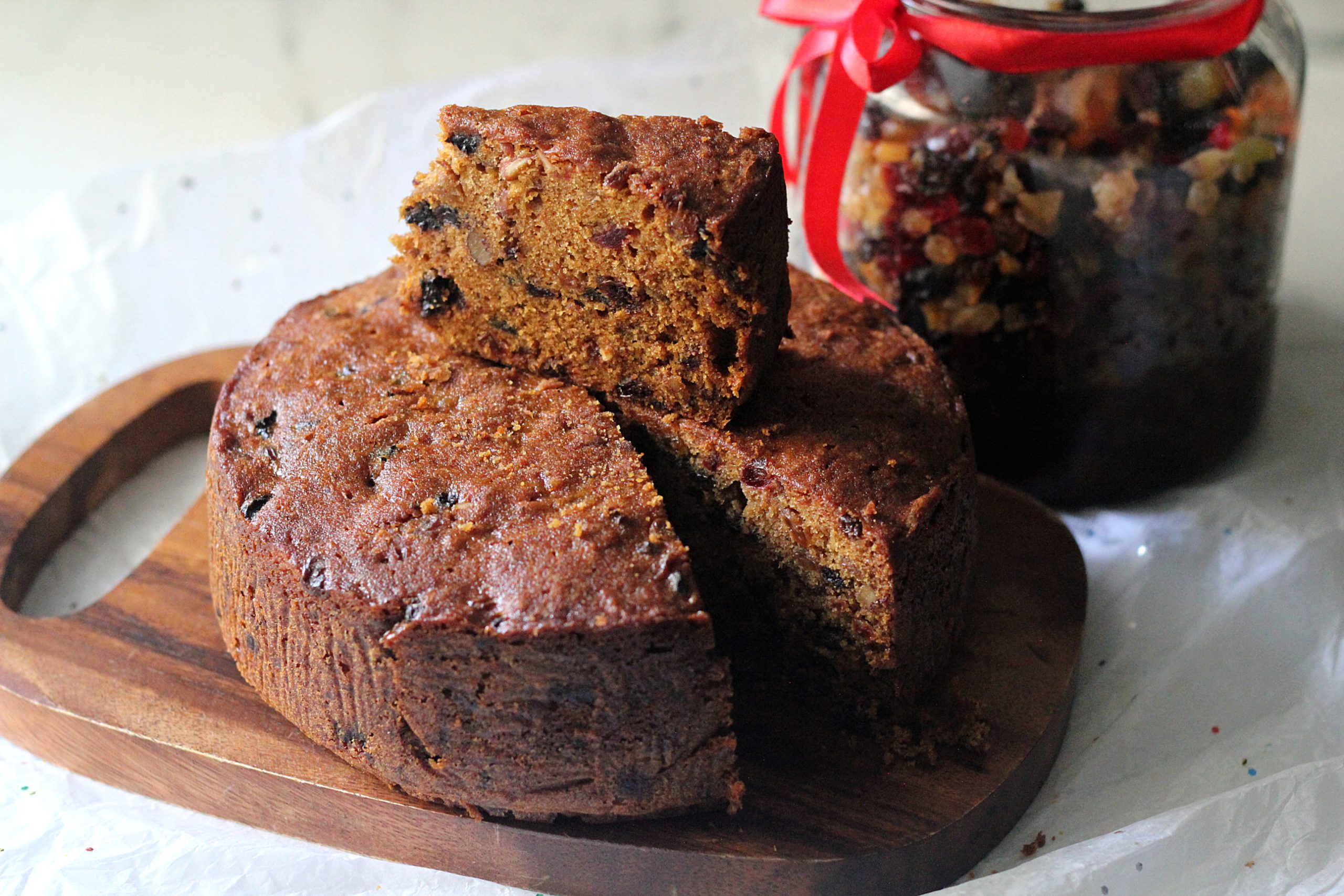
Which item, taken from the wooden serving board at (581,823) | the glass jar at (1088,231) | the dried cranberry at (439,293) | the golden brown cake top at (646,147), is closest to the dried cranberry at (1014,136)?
the glass jar at (1088,231)

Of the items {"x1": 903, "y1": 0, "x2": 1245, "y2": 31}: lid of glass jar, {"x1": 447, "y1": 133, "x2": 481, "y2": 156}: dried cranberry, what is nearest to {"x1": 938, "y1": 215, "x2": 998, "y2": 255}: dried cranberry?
{"x1": 903, "y1": 0, "x2": 1245, "y2": 31}: lid of glass jar

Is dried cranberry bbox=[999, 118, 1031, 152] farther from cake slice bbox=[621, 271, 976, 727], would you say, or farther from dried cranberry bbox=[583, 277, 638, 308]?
dried cranberry bbox=[583, 277, 638, 308]

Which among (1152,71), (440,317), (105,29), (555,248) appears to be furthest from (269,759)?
(105,29)

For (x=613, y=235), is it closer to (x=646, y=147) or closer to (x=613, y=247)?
(x=613, y=247)

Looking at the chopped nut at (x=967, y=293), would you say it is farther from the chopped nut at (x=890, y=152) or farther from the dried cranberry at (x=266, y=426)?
the dried cranberry at (x=266, y=426)

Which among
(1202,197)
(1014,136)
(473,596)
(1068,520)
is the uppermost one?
(1014,136)

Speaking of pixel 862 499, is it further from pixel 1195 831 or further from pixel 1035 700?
pixel 1195 831

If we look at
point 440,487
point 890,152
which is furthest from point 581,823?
point 890,152
